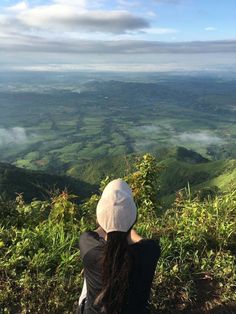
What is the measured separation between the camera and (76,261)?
17.1 feet

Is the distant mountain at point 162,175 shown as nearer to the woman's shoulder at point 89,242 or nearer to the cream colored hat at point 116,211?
the woman's shoulder at point 89,242

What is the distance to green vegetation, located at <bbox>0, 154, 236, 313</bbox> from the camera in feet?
15.9

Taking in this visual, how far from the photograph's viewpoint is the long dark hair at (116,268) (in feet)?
11.3

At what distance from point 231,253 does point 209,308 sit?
44.3 inches

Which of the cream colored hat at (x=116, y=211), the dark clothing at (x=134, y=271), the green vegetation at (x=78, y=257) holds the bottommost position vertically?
the green vegetation at (x=78, y=257)

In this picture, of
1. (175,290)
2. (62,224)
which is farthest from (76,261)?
(175,290)

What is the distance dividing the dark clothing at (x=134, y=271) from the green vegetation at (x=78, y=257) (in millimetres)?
1226

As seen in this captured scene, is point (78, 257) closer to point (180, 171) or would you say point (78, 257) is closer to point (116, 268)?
point (116, 268)

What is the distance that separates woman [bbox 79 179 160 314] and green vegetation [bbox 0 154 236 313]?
1149 mm

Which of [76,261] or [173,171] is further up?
[76,261]

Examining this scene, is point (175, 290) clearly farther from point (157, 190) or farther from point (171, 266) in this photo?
point (157, 190)

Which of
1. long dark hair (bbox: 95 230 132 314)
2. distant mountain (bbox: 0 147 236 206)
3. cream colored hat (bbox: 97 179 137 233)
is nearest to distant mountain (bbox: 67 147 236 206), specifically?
distant mountain (bbox: 0 147 236 206)

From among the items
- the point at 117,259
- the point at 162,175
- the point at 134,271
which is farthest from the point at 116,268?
the point at 162,175

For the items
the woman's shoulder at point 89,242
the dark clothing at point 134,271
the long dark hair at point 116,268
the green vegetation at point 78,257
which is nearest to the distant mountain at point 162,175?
the green vegetation at point 78,257
